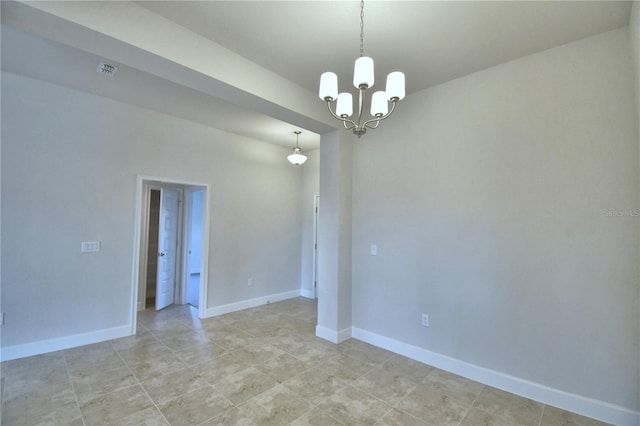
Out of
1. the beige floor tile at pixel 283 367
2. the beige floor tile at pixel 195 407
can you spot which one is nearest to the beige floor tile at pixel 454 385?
the beige floor tile at pixel 283 367

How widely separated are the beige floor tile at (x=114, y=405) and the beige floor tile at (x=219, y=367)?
0.51 meters

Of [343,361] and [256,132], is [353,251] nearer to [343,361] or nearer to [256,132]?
[343,361]

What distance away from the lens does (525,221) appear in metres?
2.49

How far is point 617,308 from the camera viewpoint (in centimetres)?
212

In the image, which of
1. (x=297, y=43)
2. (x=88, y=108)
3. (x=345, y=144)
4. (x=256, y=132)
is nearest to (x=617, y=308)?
(x=345, y=144)

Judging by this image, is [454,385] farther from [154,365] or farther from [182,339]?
[182,339]

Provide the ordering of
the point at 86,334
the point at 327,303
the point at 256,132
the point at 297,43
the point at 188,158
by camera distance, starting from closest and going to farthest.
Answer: the point at 297,43 → the point at 86,334 → the point at 327,303 → the point at 188,158 → the point at 256,132

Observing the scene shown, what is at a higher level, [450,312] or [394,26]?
[394,26]

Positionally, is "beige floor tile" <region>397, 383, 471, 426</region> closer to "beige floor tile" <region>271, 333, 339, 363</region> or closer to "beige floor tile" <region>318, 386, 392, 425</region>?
"beige floor tile" <region>318, 386, 392, 425</region>

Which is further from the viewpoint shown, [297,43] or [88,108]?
[88,108]

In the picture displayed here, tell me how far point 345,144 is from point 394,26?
5.45 feet

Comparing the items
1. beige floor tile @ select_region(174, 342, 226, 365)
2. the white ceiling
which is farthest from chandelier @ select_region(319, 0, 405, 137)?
beige floor tile @ select_region(174, 342, 226, 365)

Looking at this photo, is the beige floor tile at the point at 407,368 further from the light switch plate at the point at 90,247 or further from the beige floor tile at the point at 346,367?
the light switch plate at the point at 90,247

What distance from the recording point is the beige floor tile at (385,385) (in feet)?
8.01
